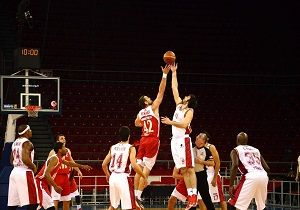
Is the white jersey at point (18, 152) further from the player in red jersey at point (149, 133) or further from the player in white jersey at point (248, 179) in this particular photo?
the player in white jersey at point (248, 179)

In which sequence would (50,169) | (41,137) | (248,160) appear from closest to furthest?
(248,160), (50,169), (41,137)

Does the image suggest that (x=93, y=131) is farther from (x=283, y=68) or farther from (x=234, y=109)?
(x=283, y=68)

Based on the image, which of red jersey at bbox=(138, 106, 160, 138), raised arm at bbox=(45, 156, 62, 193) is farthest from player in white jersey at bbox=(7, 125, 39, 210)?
red jersey at bbox=(138, 106, 160, 138)

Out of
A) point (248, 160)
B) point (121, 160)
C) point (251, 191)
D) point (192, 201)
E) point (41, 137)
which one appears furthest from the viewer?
point (41, 137)

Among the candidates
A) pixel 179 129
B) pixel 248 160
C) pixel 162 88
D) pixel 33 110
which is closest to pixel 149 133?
pixel 162 88

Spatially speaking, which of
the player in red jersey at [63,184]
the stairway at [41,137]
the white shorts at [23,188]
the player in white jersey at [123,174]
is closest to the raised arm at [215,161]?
the player in white jersey at [123,174]

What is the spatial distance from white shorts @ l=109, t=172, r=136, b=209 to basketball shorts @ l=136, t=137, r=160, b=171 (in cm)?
216

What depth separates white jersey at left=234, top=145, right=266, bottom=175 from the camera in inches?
357

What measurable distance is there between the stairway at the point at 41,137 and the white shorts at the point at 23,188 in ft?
32.5

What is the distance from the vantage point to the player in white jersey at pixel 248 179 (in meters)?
8.94

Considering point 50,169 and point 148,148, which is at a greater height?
point 148,148

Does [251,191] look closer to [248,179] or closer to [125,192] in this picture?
[248,179]

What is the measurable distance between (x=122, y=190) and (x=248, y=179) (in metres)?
1.95

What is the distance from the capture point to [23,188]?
31.1 feet
